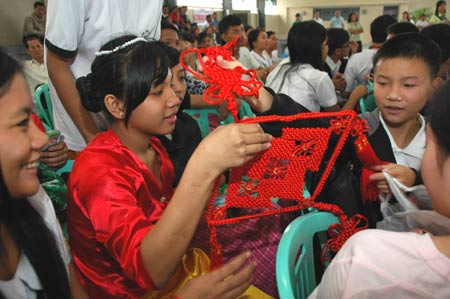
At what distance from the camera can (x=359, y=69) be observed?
355cm

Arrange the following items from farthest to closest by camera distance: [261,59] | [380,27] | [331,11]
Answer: [331,11] → [261,59] → [380,27]

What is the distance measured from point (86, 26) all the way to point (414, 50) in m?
1.33

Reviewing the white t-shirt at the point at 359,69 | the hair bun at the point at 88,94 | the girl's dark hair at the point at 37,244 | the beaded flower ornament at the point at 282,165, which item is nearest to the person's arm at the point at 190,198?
the beaded flower ornament at the point at 282,165

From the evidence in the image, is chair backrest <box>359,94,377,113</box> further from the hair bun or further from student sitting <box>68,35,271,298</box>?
the hair bun

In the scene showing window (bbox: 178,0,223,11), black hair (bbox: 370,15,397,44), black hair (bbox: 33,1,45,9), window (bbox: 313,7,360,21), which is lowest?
black hair (bbox: 370,15,397,44)

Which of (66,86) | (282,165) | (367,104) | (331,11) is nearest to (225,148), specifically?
(282,165)

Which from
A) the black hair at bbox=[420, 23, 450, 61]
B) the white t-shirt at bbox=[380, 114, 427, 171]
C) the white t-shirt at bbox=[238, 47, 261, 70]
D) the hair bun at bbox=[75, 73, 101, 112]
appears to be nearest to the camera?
the hair bun at bbox=[75, 73, 101, 112]

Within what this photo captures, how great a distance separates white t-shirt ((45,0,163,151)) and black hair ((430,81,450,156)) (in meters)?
1.07

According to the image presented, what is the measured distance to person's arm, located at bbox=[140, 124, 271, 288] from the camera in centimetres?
83

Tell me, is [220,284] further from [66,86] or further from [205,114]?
[205,114]

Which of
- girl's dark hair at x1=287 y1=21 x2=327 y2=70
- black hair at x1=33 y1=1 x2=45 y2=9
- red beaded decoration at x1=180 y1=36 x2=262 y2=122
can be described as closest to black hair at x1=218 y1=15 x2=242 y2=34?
girl's dark hair at x1=287 y1=21 x2=327 y2=70

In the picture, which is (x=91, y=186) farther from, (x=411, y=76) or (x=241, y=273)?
(x=411, y=76)

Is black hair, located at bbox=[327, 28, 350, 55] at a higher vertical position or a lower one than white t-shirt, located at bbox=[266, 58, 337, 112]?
higher

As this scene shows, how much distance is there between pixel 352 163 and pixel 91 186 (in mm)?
971
